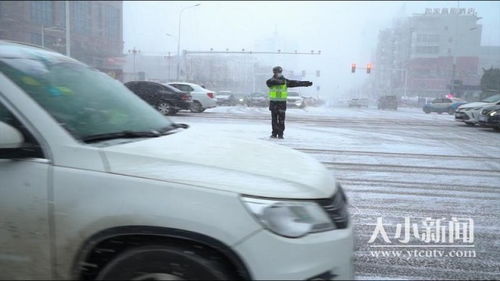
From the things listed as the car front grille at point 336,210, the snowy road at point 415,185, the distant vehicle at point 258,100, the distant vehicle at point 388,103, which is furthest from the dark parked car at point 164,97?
the distant vehicle at point 388,103

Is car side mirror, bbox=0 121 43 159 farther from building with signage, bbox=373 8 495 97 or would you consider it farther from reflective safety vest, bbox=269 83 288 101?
building with signage, bbox=373 8 495 97

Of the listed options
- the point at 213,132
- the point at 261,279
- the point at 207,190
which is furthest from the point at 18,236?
the point at 213,132

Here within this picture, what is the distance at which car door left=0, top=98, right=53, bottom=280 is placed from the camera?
7.31 feet

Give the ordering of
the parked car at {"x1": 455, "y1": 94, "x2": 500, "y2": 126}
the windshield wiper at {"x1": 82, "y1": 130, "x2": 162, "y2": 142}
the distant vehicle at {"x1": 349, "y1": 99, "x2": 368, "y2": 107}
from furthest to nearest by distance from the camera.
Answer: the distant vehicle at {"x1": 349, "y1": 99, "x2": 368, "y2": 107} → the parked car at {"x1": 455, "y1": 94, "x2": 500, "y2": 126} → the windshield wiper at {"x1": 82, "y1": 130, "x2": 162, "y2": 142}

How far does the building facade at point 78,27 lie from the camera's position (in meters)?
66.1

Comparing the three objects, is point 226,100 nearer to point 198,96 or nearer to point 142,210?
point 198,96

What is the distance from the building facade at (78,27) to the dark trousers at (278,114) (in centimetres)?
5316

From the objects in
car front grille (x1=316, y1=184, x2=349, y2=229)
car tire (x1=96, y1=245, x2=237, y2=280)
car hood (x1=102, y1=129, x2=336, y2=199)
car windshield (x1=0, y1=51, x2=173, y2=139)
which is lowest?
car tire (x1=96, y1=245, x2=237, y2=280)

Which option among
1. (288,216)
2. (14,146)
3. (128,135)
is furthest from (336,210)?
(14,146)

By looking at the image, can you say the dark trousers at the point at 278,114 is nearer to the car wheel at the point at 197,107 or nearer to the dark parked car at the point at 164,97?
the dark parked car at the point at 164,97

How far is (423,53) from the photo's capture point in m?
91.8

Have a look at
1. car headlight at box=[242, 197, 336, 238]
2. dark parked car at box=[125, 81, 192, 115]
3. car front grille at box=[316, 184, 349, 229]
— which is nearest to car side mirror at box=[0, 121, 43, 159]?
car headlight at box=[242, 197, 336, 238]

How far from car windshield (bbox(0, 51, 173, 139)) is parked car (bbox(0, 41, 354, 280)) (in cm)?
2

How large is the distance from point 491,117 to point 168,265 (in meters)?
14.6
